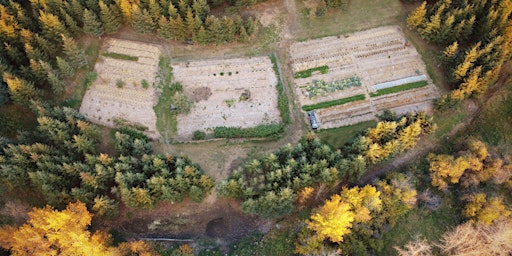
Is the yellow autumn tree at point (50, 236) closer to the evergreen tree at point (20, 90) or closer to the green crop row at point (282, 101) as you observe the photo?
the evergreen tree at point (20, 90)

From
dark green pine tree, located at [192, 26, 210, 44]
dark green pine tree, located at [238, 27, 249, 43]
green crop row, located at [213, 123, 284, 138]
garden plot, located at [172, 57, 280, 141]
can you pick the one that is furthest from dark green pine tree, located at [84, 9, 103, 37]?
green crop row, located at [213, 123, 284, 138]

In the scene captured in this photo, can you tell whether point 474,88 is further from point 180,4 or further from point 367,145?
point 180,4

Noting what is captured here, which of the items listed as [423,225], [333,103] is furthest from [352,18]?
[423,225]

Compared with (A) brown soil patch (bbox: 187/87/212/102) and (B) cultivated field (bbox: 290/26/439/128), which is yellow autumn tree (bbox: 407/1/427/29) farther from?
(A) brown soil patch (bbox: 187/87/212/102)

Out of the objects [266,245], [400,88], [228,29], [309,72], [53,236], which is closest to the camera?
[53,236]

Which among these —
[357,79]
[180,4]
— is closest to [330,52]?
[357,79]

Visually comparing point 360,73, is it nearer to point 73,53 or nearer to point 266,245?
point 266,245

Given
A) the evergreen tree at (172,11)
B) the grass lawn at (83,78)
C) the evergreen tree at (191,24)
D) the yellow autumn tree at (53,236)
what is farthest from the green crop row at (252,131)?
the grass lawn at (83,78)
